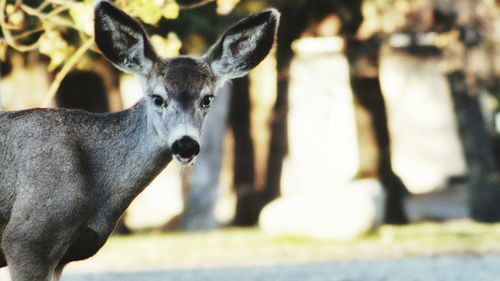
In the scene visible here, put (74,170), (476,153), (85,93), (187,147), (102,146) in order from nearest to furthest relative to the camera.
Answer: (187,147), (74,170), (102,146), (476,153), (85,93)

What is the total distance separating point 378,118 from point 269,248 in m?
7.49

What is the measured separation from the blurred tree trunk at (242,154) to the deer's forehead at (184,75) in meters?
19.2

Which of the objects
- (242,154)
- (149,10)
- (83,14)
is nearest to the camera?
(149,10)

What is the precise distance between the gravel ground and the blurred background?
1.67 feet

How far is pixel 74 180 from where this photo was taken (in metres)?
7.85

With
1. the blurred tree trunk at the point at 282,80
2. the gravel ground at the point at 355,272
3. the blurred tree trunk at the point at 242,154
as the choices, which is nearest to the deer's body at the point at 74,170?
the gravel ground at the point at 355,272

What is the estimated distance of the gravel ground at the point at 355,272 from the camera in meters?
14.1

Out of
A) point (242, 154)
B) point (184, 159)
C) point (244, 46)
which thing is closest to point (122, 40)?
point (244, 46)

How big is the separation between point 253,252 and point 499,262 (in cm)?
383

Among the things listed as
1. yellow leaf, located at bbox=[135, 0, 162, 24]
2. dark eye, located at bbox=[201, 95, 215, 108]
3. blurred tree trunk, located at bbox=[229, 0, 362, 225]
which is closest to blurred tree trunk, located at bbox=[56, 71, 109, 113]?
blurred tree trunk, located at bbox=[229, 0, 362, 225]

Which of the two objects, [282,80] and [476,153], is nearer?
[476,153]

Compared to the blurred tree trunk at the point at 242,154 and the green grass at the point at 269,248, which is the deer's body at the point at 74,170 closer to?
the green grass at the point at 269,248

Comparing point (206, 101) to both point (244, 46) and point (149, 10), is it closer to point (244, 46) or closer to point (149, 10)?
point (244, 46)

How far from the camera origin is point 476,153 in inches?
904
